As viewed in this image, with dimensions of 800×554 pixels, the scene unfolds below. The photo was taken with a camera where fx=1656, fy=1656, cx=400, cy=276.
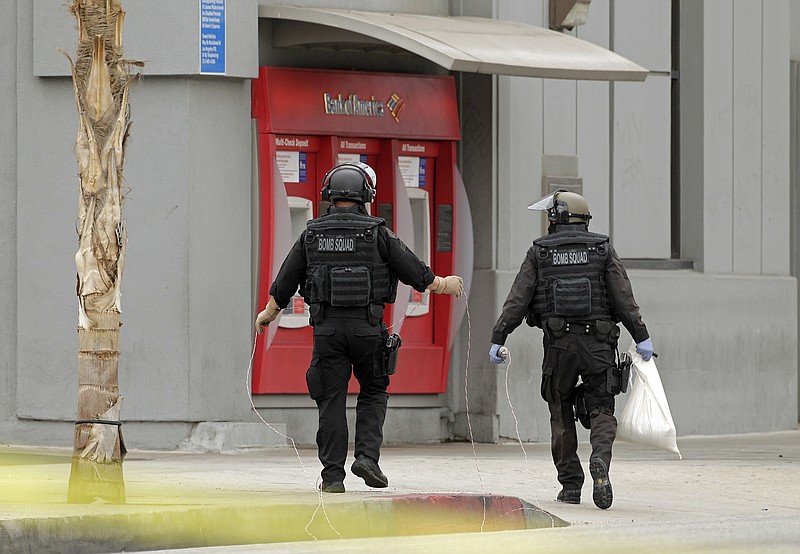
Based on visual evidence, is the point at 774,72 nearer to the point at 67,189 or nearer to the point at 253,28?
the point at 253,28

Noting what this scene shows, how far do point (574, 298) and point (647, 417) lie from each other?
0.84 meters

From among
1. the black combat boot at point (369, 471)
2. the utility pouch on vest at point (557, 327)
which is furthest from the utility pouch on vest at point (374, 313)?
the utility pouch on vest at point (557, 327)

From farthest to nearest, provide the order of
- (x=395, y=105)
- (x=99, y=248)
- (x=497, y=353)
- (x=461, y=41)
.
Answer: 1. (x=395, y=105)
2. (x=461, y=41)
3. (x=497, y=353)
4. (x=99, y=248)

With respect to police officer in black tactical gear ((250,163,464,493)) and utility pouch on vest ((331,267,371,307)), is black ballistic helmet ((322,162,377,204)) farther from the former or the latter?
utility pouch on vest ((331,267,371,307))

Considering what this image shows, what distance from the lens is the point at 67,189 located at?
12.9 m

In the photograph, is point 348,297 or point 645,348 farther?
point 645,348

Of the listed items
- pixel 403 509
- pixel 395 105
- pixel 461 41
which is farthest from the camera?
pixel 395 105

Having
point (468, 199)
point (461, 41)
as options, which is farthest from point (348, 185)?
point (468, 199)

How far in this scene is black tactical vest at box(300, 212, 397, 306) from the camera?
9.10 meters

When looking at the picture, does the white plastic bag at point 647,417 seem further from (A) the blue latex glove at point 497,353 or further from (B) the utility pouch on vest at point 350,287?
(B) the utility pouch on vest at point 350,287

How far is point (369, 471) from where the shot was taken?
9.12 m

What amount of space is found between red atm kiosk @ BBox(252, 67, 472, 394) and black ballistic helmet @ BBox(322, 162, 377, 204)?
3.68 meters

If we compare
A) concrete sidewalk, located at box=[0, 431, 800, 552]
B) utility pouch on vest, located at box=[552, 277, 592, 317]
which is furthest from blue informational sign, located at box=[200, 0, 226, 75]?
utility pouch on vest, located at box=[552, 277, 592, 317]

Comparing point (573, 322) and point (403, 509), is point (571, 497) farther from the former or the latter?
point (403, 509)
